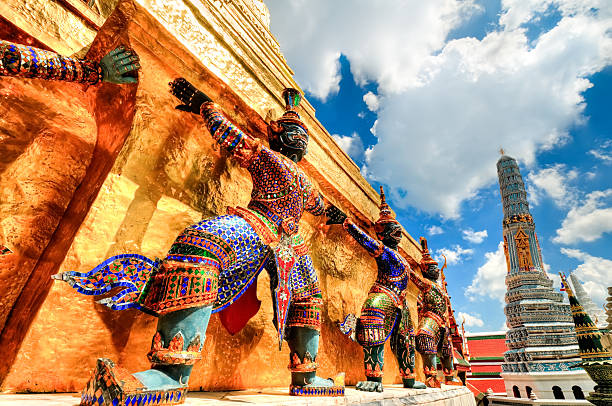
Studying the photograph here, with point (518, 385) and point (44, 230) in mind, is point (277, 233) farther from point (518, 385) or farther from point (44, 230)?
point (518, 385)

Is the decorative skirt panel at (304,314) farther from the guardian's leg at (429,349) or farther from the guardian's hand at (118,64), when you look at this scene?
the guardian's leg at (429,349)

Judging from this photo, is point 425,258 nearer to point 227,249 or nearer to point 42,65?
point 227,249

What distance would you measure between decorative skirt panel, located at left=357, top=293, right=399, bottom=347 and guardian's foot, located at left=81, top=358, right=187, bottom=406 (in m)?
1.71

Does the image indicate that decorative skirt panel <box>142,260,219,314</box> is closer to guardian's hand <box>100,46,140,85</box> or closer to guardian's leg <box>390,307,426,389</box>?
guardian's hand <box>100,46,140,85</box>

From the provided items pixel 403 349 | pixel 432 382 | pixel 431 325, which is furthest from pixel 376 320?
pixel 432 382

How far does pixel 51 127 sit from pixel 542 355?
15042 millimetres

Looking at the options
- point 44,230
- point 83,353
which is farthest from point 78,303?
point 44,230

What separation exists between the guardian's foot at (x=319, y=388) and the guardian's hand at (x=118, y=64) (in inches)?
69.1

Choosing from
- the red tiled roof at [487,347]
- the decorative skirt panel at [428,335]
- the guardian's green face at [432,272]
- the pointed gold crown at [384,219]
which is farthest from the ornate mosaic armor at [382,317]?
the red tiled roof at [487,347]

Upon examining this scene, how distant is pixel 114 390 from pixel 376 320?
1.92 meters

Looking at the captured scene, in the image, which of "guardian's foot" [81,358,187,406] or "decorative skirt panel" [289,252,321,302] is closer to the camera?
"guardian's foot" [81,358,187,406]

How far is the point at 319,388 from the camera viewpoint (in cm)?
158

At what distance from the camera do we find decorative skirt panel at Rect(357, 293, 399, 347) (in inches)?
93.2

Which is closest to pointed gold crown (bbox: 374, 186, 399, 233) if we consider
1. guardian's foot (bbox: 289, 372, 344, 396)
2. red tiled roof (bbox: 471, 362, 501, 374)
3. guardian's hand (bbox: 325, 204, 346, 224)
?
guardian's hand (bbox: 325, 204, 346, 224)
